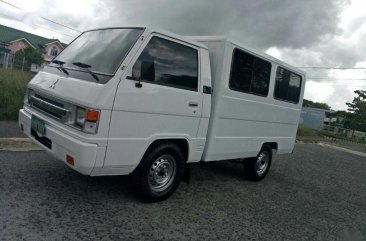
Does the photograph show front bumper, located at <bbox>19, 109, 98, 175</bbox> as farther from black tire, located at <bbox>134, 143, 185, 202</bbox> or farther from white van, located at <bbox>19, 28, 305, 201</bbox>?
black tire, located at <bbox>134, 143, 185, 202</bbox>

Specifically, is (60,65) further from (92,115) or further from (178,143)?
(178,143)

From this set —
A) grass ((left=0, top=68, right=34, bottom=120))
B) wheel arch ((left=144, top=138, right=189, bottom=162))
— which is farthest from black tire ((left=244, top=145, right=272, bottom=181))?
grass ((left=0, top=68, right=34, bottom=120))

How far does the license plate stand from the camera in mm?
4161

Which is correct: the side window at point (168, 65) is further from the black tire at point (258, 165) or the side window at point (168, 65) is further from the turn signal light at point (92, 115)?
the black tire at point (258, 165)

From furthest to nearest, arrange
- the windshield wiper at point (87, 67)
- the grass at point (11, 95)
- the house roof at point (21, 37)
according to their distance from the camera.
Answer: the house roof at point (21, 37) < the grass at point (11, 95) < the windshield wiper at point (87, 67)

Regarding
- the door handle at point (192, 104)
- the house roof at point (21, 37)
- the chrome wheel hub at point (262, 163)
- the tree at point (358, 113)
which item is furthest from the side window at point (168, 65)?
the tree at point (358, 113)

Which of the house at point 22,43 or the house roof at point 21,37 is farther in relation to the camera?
the house roof at point 21,37

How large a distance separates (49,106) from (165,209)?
1.98m

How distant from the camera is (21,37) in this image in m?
43.8

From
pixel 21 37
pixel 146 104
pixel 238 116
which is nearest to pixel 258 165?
pixel 238 116

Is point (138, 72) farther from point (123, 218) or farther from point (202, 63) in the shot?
point (123, 218)

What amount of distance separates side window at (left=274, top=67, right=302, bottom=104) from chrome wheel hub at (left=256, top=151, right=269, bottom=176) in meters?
1.19

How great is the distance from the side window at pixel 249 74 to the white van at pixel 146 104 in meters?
0.02

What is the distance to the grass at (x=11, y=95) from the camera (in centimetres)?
887
